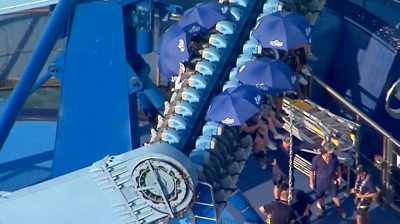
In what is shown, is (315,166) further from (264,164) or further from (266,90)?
(266,90)

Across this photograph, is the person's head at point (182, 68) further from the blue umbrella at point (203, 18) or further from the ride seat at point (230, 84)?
the ride seat at point (230, 84)

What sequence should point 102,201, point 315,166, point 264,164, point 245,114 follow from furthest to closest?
point 264,164 → point 315,166 → point 245,114 → point 102,201

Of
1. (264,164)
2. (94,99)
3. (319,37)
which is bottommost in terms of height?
(264,164)

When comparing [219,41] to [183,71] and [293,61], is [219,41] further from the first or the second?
[293,61]

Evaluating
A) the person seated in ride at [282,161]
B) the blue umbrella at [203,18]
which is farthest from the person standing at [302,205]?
the blue umbrella at [203,18]

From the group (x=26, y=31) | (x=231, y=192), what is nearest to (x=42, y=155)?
(x=26, y=31)

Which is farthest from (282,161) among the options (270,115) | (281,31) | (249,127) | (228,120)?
(228,120)
